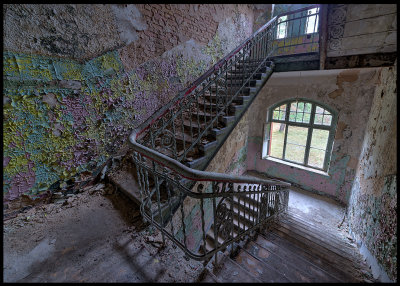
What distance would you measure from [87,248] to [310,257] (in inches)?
111

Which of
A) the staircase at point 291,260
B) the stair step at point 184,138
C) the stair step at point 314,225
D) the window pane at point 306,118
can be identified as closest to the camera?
the staircase at point 291,260

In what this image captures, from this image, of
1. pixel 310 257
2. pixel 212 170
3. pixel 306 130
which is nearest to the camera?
pixel 310 257

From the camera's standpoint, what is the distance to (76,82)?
2102 mm

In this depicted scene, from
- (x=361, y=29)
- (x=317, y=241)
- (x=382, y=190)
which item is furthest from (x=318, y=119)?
(x=317, y=241)

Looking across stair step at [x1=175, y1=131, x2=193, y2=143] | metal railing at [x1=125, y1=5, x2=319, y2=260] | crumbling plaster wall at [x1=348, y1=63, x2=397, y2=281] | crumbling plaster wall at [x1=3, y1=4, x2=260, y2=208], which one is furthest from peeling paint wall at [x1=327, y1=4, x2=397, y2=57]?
stair step at [x1=175, y1=131, x2=193, y2=143]

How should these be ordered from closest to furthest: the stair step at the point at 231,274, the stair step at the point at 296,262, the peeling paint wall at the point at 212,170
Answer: the stair step at the point at 231,274
the stair step at the point at 296,262
the peeling paint wall at the point at 212,170

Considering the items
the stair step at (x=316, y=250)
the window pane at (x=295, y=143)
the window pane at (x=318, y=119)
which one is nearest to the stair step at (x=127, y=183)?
the stair step at (x=316, y=250)

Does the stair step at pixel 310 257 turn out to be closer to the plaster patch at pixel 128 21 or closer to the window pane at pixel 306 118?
the window pane at pixel 306 118

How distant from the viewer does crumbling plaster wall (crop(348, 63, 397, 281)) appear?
189 centimetres

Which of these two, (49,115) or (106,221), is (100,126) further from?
(106,221)

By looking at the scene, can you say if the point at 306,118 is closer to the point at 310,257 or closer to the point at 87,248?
the point at 310,257

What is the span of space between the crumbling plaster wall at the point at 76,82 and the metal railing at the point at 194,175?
0.60 meters

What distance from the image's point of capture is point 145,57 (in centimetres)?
272

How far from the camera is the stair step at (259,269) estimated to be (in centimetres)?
171
